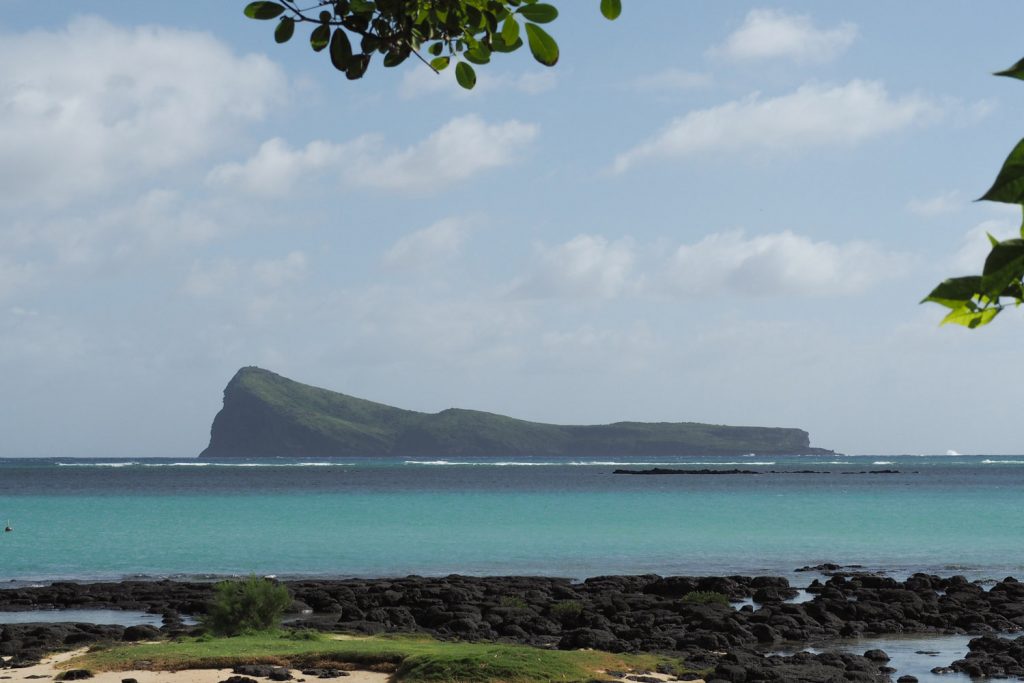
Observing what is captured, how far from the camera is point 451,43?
3758 millimetres

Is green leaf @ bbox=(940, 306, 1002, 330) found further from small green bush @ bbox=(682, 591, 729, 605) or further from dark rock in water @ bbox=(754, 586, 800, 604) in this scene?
dark rock in water @ bbox=(754, 586, 800, 604)

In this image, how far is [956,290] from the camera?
76.7 inches

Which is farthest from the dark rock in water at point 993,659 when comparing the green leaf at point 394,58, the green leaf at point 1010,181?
the green leaf at point 1010,181

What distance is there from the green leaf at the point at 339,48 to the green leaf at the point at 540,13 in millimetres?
634

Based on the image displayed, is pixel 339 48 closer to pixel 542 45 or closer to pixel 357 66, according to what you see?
pixel 357 66

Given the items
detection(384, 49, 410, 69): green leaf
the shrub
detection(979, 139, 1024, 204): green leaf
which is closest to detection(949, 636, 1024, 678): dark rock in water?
the shrub

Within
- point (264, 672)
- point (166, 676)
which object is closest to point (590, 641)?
point (264, 672)

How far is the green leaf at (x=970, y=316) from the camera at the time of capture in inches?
82.3

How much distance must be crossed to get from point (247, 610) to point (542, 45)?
66.7 feet

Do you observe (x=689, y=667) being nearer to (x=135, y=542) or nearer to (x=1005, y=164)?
(x=1005, y=164)

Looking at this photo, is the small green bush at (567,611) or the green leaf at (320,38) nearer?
the green leaf at (320,38)

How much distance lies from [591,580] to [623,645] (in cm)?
1192

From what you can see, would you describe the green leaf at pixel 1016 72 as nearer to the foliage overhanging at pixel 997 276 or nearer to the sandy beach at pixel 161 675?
the foliage overhanging at pixel 997 276

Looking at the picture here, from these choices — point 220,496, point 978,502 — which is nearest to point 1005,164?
point 978,502
